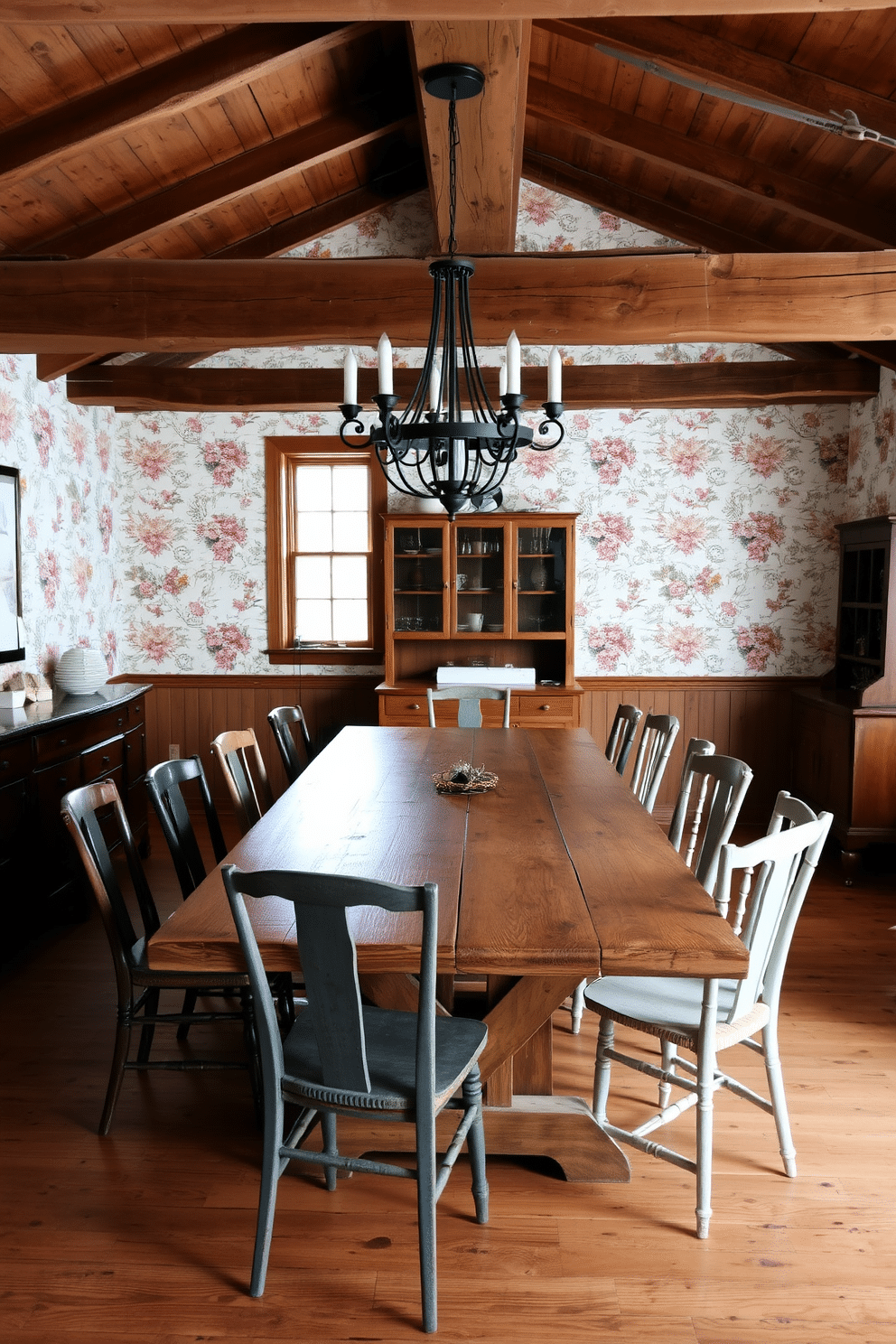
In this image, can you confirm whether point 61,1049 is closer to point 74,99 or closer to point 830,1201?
point 830,1201

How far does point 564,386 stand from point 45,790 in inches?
134

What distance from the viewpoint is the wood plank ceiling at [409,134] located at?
3539 mm

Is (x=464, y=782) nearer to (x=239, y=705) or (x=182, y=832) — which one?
(x=182, y=832)

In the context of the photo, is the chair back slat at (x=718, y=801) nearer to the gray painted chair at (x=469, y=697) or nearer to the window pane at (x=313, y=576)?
the gray painted chair at (x=469, y=697)

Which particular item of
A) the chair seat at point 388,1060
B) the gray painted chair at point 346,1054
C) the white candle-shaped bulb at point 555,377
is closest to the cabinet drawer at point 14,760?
the chair seat at point 388,1060

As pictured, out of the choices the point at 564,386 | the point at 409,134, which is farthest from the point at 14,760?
the point at 409,134

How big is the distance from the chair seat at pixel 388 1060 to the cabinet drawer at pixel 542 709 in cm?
356

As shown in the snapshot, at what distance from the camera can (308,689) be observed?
6.47 metres

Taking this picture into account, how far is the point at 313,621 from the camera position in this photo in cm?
656

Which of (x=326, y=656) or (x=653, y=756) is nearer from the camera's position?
(x=653, y=756)

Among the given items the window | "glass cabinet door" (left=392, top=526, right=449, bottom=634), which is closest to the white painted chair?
"glass cabinet door" (left=392, top=526, right=449, bottom=634)

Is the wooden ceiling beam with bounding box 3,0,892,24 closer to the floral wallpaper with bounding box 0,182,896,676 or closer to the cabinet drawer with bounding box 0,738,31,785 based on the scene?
the cabinet drawer with bounding box 0,738,31,785

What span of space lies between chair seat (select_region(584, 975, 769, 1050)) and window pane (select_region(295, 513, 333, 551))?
4.32 meters

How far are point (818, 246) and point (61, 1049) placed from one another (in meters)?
4.82
